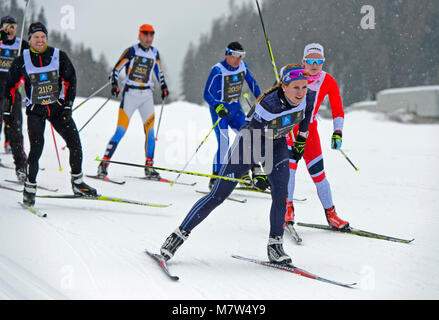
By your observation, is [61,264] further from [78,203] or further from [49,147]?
[49,147]

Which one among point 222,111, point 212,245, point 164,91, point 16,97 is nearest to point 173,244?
point 212,245

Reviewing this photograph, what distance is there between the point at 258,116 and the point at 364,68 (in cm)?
2189

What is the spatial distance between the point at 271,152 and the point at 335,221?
1344 millimetres

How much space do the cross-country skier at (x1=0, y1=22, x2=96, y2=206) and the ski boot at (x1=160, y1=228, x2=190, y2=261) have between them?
6.68 ft

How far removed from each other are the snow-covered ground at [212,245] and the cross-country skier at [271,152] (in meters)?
0.23

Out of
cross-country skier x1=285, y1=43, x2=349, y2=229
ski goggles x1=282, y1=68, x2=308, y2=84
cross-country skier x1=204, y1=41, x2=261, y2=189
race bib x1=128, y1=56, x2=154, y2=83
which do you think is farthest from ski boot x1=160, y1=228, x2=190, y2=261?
race bib x1=128, y1=56, x2=154, y2=83

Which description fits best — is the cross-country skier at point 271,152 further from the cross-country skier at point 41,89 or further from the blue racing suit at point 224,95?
the blue racing suit at point 224,95

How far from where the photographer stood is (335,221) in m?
4.22

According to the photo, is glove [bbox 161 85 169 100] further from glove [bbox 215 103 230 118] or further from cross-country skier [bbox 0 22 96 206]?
cross-country skier [bbox 0 22 96 206]

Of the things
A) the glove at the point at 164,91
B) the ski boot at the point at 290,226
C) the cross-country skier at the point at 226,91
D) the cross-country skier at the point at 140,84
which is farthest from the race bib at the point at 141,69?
the ski boot at the point at 290,226

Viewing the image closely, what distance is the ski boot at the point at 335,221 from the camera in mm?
4172

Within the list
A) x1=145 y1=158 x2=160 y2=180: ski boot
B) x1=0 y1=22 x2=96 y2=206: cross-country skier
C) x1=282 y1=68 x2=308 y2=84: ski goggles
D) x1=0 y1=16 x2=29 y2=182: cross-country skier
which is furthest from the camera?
x1=145 y1=158 x2=160 y2=180: ski boot

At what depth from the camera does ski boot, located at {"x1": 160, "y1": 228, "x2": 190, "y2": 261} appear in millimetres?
3127

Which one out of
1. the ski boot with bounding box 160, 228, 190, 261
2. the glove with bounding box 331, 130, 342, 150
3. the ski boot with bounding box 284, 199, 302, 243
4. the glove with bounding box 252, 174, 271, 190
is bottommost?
the ski boot with bounding box 284, 199, 302, 243
